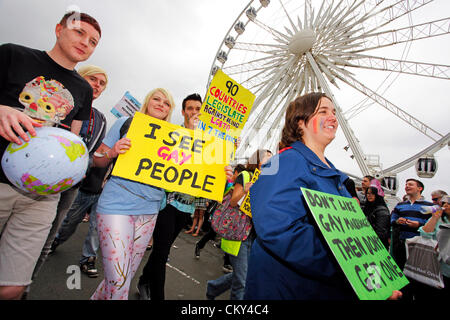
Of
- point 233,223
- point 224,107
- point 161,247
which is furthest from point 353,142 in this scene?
→ point 161,247

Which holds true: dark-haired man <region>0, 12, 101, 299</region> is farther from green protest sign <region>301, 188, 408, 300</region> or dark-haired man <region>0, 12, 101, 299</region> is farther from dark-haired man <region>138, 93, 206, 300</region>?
green protest sign <region>301, 188, 408, 300</region>

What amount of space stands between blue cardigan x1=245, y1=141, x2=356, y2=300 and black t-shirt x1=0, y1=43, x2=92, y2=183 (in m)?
1.41

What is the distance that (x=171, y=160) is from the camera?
1834mm

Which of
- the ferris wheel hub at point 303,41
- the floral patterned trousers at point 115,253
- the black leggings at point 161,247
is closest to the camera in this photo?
the floral patterned trousers at point 115,253

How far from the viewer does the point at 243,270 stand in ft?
7.39

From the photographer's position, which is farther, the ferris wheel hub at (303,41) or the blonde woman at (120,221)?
Answer: the ferris wheel hub at (303,41)

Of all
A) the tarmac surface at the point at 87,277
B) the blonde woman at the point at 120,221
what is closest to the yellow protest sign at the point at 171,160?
the blonde woman at the point at 120,221

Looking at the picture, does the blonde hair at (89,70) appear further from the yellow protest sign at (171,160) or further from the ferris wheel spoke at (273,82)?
the ferris wheel spoke at (273,82)

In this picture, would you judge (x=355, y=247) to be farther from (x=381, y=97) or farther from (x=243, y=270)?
(x=381, y=97)

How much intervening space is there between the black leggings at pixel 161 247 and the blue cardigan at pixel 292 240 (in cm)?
97

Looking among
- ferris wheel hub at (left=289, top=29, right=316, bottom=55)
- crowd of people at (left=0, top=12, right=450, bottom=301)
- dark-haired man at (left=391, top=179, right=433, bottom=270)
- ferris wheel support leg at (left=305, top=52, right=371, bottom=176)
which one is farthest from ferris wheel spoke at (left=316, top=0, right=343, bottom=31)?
crowd of people at (left=0, top=12, right=450, bottom=301)

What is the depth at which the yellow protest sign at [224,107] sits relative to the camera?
2643 millimetres

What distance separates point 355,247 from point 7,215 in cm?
186

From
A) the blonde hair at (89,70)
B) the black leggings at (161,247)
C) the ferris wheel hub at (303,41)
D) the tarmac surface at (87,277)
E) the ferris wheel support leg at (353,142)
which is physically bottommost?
the tarmac surface at (87,277)
